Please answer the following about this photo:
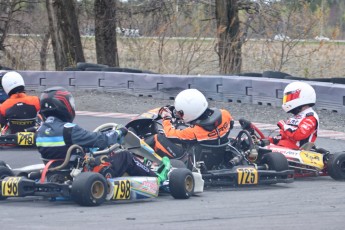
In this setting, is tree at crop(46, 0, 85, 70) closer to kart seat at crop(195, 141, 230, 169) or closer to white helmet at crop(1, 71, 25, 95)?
white helmet at crop(1, 71, 25, 95)

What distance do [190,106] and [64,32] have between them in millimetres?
17441

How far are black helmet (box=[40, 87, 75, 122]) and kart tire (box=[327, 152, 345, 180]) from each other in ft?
11.2

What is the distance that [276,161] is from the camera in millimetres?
9719

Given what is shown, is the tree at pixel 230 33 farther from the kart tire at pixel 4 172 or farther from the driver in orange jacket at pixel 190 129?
the kart tire at pixel 4 172

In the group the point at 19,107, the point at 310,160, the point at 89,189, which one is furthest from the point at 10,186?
the point at 19,107

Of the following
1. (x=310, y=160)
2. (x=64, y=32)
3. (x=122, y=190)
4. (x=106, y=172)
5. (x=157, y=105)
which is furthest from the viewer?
(x=64, y=32)

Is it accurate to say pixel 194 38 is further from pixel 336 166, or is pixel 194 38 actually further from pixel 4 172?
pixel 4 172

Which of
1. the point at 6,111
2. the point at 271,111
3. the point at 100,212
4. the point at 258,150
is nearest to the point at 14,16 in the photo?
the point at 271,111

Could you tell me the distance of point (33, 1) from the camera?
31.2m

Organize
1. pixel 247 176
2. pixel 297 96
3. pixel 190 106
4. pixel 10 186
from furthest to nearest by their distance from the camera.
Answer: pixel 297 96 → pixel 247 176 → pixel 190 106 → pixel 10 186

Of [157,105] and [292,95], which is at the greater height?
[292,95]

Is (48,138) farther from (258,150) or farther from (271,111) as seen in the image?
(271,111)

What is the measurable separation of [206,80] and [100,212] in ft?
32.7

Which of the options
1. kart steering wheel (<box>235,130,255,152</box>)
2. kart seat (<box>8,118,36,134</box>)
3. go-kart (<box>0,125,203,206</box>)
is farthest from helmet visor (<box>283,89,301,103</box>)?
kart seat (<box>8,118,36,134</box>)
